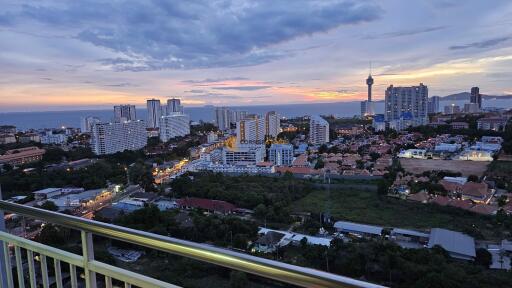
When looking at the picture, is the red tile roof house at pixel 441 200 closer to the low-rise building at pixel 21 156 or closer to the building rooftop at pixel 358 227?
the building rooftop at pixel 358 227

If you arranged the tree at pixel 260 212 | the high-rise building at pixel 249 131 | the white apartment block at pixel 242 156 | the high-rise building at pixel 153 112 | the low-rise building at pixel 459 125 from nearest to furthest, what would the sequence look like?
the tree at pixel 260 212 → the white apartment block at pixel 242 156 → the high-rise building at pixel 249 131 → the low-rise building at pixel 459 125 → the high-rise building at pixel 153 112

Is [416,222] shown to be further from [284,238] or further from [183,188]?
[183,188]

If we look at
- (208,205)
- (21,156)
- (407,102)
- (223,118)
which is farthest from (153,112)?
(208,205)

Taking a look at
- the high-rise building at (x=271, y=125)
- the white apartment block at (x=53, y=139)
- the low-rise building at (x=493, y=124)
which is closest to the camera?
the low-rise building at (x=493, y=124)

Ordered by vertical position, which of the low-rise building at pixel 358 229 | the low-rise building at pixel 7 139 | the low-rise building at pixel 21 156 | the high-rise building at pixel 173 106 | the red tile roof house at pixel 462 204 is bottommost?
the low-rise building at pixel 358 229

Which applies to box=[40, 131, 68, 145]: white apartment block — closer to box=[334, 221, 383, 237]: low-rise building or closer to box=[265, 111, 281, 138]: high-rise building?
box=[265, 111, 281, 138]: high-rise building

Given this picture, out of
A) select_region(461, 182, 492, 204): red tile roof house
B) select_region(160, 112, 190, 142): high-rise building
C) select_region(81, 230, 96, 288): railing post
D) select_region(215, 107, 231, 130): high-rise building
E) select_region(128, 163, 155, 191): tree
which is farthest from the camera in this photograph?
select_region(215, 107, 231, 130): high-rise building

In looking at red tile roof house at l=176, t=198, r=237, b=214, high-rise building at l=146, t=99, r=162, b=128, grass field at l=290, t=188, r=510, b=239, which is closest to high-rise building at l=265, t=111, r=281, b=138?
high-rise building at l=146, t=99, r=162, b=128

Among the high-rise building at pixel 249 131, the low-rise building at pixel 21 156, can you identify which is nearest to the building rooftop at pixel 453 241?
the low-rise building at pixel 21 156
